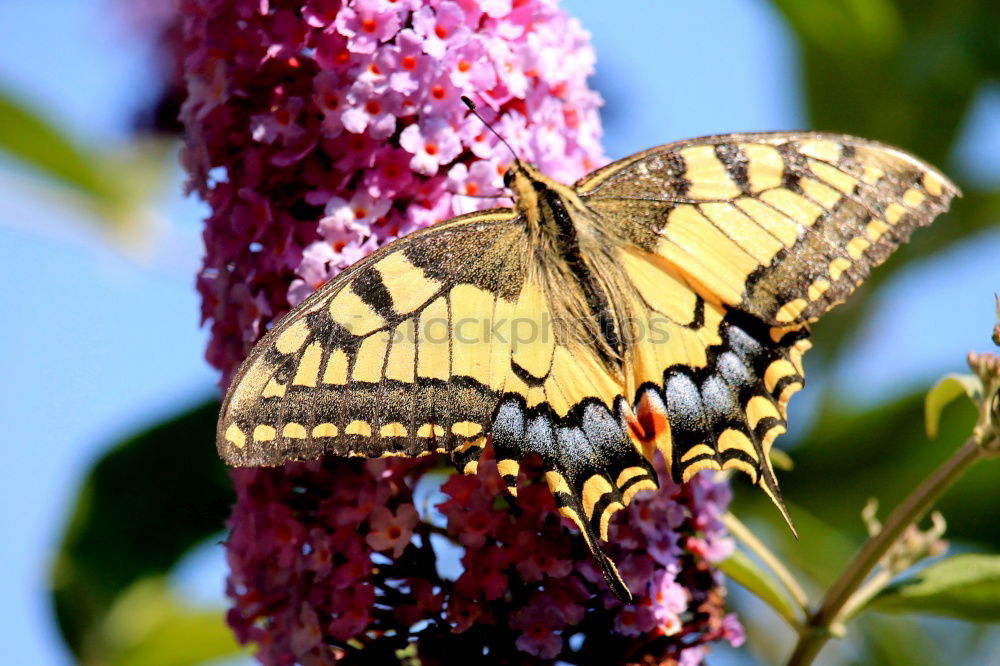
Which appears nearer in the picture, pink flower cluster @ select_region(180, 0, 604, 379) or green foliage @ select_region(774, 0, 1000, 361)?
pink flower cluster @ select_region(180, 0, 604, 379)

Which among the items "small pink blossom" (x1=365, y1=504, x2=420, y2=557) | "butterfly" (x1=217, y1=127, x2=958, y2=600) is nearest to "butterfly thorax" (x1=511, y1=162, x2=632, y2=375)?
"butterfly" (x1=217, y1=127, x2=958, y2=600)

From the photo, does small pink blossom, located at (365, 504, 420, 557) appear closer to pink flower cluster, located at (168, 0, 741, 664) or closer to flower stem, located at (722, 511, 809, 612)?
pink flower cluster, located at (168, 0, 741, 664)

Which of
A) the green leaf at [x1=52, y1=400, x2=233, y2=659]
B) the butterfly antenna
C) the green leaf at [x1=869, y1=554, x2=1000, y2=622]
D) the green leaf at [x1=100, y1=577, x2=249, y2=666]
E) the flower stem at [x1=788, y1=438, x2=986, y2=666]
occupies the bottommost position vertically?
A: the green leaf at [x1=869, y1=554, x2=1000, y2=622]

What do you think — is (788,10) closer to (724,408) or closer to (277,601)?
(724,408)

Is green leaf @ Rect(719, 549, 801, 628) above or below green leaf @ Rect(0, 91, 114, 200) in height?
below

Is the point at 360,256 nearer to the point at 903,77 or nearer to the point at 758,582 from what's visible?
the point at 758,582

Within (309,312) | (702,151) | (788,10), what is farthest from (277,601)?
(788,10)
